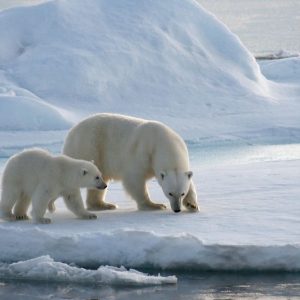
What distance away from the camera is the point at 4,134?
1484 centimetres

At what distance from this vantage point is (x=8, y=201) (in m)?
6.63

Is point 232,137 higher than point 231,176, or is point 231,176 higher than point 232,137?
point 232,137

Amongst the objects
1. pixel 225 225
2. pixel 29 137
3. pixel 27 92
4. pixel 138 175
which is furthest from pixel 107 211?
pixel 27 92

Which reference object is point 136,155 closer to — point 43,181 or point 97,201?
point 97,201

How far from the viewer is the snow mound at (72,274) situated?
209 inches

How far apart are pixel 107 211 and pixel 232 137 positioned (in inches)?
340

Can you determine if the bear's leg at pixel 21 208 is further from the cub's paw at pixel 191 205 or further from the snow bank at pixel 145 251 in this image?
the cub's paw at pixel 191 205

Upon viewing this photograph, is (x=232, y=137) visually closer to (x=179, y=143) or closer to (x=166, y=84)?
(x=166, y=84)

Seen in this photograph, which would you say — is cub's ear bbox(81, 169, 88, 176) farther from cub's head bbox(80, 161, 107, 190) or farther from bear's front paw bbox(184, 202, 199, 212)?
bear's front paw bbox(184, 202, 199, 212)

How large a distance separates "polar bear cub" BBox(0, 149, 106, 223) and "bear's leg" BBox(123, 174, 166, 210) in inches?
15.9

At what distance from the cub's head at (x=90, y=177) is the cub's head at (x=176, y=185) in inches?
18.1

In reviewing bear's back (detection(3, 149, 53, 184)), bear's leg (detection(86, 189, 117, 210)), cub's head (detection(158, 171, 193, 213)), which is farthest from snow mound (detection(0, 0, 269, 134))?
bear's back (detection(3, 149, 53, 184))

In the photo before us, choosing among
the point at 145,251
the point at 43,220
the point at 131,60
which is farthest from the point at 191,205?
the point at 131,60

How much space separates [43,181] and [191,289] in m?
1.67
